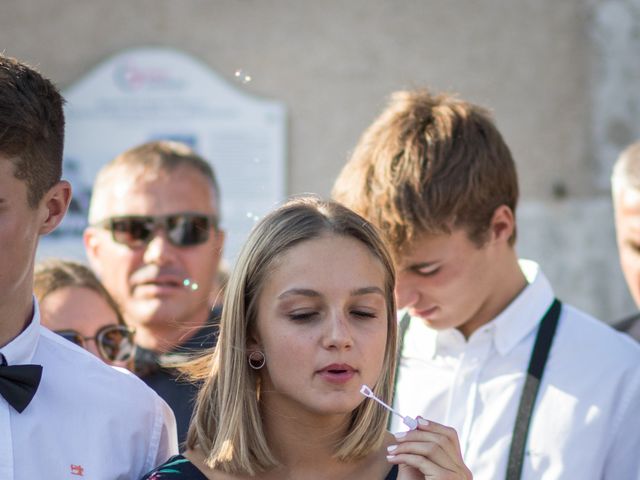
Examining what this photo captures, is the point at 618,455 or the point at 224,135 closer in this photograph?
the point at 618,455

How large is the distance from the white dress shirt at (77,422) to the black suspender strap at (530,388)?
1.00 meters

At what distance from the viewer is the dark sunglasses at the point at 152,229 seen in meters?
3.83

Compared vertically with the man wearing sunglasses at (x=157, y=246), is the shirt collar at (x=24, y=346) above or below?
below

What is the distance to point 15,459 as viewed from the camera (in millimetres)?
2277

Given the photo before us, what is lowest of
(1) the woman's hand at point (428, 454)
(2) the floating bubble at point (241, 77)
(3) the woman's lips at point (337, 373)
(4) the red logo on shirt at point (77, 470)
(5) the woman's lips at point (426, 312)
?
(4) the red logo on shirt at point (77, 470)

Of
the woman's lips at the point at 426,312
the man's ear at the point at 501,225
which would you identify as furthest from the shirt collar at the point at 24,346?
the man's ear at the point at 501,225

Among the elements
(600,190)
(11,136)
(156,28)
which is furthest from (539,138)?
(11,136)

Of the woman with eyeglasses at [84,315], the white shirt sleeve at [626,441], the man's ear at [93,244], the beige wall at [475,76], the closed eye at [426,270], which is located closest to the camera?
the white shirt sleeve at [626,441]

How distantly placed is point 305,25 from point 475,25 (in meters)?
1.12

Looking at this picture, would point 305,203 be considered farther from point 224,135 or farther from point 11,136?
point 224,135

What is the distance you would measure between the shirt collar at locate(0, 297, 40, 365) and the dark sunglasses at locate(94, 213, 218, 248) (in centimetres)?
139

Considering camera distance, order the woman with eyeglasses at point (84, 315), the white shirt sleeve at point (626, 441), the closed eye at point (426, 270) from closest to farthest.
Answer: the white shirt sleeve at point (626, 441), the closed eye at point (426, 270), the woman with eyeglasses at point (84, 315)

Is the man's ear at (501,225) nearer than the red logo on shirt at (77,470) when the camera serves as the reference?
No

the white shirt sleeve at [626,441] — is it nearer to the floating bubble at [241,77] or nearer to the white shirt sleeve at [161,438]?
the white shirt sleeve at [161,438]
